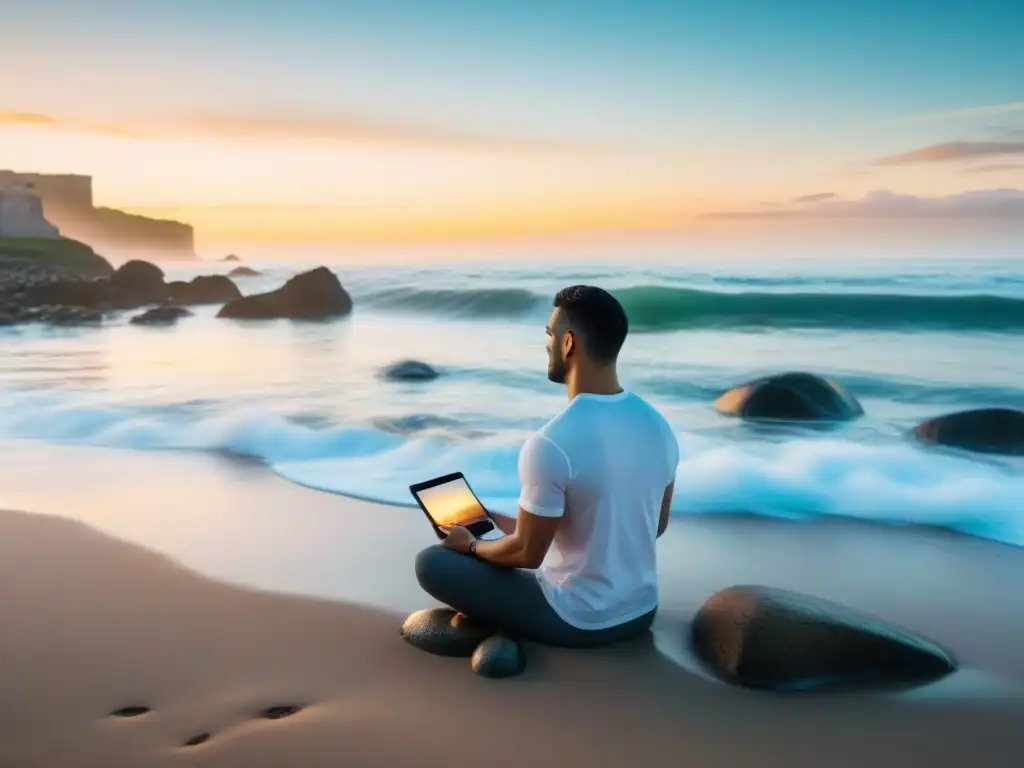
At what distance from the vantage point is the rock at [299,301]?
22953mm

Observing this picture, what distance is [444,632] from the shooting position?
147 inches

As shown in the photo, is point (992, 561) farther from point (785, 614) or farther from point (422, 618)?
point (422, 618)

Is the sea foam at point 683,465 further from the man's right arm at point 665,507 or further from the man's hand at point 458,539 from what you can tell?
the man's hand at point 458,539

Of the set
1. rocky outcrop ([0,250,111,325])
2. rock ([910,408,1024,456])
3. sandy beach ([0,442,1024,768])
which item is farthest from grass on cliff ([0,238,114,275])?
sandy beach ([0,442,1024,768])

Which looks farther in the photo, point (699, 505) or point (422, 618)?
point (699, 505)

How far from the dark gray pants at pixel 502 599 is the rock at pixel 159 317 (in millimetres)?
20008

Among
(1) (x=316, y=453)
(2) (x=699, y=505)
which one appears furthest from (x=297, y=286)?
(2) (x=699, y=505)

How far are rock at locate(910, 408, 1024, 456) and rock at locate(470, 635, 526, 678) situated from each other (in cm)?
586

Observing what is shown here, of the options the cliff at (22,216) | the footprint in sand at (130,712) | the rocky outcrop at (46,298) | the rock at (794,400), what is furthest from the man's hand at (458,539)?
the cliff at (22,216)

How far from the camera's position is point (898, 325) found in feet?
68.6

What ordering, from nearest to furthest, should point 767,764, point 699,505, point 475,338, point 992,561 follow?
point 767,764
point 992,561
point 699,505
point 475,338

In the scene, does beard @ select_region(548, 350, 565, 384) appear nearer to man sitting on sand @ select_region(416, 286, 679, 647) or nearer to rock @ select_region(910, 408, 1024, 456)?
man sitting on sand @ select_region(416, 286, 679, 647)

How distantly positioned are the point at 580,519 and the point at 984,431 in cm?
604

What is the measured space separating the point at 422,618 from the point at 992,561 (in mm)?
3169
